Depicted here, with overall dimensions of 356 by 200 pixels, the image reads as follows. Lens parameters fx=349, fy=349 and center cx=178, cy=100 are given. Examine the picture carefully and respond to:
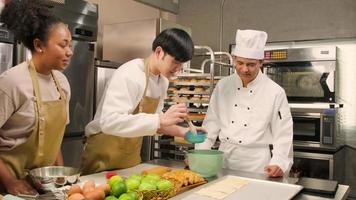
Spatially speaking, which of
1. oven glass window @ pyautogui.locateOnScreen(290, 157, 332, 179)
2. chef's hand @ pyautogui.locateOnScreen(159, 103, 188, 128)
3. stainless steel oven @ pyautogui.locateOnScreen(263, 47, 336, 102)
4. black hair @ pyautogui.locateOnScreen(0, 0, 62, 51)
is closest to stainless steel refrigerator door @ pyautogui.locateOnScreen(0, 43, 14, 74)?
black hair @ pyautogui.locateOnScreen(0, 0, 62, 51)

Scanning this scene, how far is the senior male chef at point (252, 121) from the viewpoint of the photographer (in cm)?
192

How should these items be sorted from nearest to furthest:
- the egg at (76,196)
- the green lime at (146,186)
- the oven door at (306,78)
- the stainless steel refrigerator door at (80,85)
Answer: the egg at (76,196) < the green lime at (146,186) < the stainless steel refrigerator door at (80,85) < the oven door at (306,78)

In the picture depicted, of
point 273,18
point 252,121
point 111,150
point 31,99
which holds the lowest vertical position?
point 111,150

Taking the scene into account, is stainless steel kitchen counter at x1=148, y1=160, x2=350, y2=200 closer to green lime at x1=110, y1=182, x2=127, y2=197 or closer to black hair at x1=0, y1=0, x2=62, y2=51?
green lime at x1=110, y1=182, x2=127, y2=197

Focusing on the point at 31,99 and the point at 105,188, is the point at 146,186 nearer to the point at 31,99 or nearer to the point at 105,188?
the point at 105,188

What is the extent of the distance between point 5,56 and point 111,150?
1.13 m

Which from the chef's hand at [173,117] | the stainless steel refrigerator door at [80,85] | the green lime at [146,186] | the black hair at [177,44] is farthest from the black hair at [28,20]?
the stainless steel refrigerator door at [80,85]

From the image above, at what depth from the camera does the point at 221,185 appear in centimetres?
142

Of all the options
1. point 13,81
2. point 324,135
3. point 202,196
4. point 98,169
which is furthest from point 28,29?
point 324,135

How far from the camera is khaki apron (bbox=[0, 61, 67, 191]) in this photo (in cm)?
129

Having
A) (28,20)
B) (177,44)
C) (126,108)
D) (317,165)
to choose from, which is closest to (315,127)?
(317,165)

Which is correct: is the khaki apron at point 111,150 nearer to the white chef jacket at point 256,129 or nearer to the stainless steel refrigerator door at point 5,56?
the white chef jacket at point 256,129

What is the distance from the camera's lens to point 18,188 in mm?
1196

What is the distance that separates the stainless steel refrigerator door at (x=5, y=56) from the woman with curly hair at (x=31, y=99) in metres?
0.96
